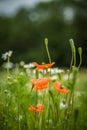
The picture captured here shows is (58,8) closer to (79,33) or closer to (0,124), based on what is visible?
(79,33)

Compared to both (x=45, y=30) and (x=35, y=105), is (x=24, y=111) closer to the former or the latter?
(x=35, y=105)

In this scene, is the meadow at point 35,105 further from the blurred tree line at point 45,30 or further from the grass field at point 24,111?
the blurred tree line at point 45,30

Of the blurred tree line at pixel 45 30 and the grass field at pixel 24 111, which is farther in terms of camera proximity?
the blurred tree line at pixel 45 30

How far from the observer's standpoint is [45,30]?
30312mm

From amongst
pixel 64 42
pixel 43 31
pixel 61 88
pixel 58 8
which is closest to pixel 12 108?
pixel 61 88

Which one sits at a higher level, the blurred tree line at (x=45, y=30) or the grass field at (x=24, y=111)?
the grass field at (x=24, y=111)

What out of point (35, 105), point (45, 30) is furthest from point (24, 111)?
point (45, 30)

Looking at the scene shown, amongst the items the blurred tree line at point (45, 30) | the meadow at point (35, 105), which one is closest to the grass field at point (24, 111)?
the meadow at point (35, 105)

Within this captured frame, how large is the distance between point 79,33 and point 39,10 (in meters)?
5.28

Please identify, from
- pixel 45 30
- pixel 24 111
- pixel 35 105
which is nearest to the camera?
pixel 24 111

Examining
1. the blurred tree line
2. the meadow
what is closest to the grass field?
the meadow

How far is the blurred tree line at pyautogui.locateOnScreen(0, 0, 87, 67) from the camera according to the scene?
87.7ft

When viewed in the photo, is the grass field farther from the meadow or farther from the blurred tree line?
the blurred tree line

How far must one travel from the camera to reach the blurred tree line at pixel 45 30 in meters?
26.7
